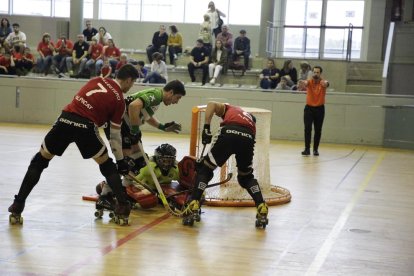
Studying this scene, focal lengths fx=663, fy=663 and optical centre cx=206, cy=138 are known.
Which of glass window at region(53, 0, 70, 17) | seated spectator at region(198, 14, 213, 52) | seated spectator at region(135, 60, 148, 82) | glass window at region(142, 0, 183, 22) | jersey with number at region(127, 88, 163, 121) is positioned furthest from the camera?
glass window at region(53, 0, 70, 17)

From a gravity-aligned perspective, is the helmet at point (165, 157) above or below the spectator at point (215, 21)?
below

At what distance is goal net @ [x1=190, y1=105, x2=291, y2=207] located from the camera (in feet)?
29.1

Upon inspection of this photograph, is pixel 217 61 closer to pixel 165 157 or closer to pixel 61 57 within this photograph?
pixel 61 57

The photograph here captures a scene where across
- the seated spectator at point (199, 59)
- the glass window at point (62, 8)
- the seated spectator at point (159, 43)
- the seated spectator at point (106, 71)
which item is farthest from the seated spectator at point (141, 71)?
the glass window at point (62, 8)

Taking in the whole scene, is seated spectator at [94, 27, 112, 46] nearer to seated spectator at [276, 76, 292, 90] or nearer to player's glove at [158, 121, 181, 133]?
seated spectator at [276, 76, 292, 90]

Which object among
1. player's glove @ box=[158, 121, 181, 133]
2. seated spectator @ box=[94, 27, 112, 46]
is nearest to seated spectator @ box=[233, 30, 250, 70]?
seated spectator @ box=[94, 27, 112, 46]

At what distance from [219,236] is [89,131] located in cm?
176

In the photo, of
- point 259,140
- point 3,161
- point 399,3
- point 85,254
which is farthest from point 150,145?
point 399,3

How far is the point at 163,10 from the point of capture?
2794cm

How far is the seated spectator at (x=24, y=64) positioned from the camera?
22.0 meters

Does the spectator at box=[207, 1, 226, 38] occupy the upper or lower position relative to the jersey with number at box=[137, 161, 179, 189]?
upper

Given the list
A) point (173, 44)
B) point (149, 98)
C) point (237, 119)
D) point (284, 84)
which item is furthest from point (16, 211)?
point (173, 44)

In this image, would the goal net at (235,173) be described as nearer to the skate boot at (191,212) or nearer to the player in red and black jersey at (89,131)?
the skate boot at (191,212)

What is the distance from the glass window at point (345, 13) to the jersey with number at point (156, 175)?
1840 cm
